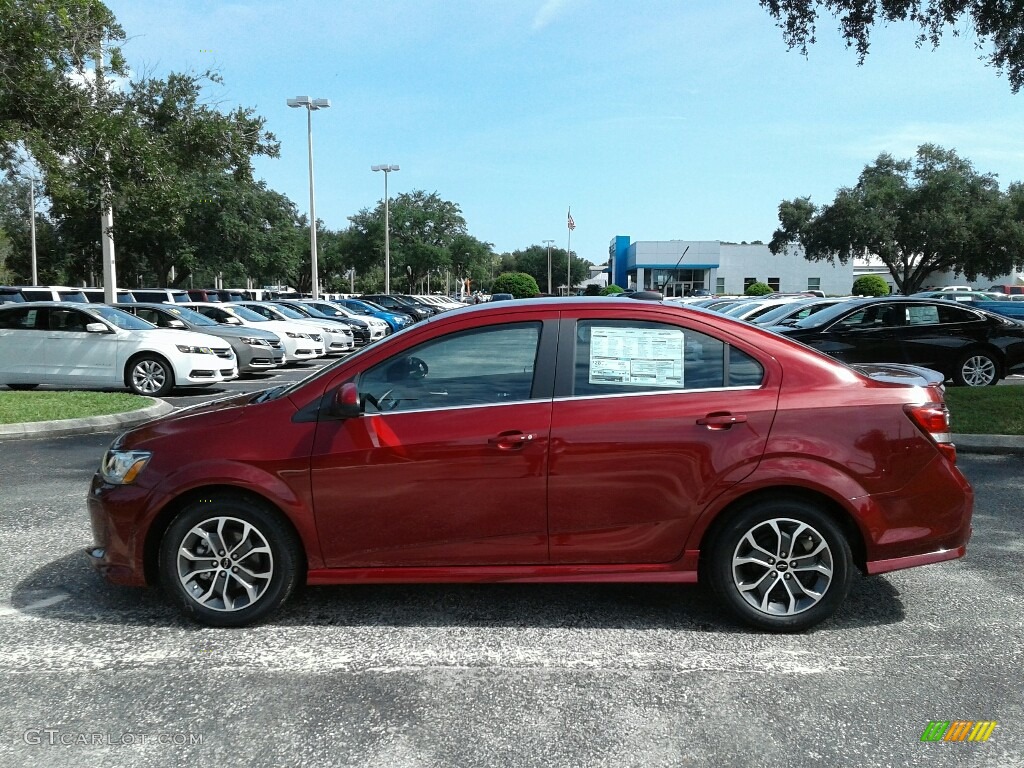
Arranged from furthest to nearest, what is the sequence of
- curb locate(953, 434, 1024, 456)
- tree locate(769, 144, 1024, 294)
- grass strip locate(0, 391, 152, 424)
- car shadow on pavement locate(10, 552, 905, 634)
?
tree locate(769, 144, 1024, 294), grass strip locate(0, 391, 152, 424), curb locate(953, 434, 1024, 456), car shadow on pavement locate(10, 552, 905, 634)

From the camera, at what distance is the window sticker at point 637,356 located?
4195mm

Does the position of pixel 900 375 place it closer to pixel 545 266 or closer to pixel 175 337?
pixel 175 337

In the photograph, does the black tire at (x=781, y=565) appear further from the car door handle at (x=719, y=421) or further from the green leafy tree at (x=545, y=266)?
the green leafy tree at (x=545, y=266)

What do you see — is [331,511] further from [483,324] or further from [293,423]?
[483,324]

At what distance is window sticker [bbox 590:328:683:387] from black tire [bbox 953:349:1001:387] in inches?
443

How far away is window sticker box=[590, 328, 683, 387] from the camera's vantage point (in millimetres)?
4195

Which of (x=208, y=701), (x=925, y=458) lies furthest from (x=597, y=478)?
(x=208, y=701)

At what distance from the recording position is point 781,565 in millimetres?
4113

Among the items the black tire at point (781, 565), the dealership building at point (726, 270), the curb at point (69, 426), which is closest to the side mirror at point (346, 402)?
the black tire at point (781, 565)

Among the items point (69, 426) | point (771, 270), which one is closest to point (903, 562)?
point (69, 426)

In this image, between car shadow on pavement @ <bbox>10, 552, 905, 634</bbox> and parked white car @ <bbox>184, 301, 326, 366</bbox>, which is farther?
parked white car @ <bbox>184, 301, 326, 366</bbox>

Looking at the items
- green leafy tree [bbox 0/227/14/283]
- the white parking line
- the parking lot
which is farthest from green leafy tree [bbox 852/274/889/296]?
green leafy tree [bbox 0/227/14/283]

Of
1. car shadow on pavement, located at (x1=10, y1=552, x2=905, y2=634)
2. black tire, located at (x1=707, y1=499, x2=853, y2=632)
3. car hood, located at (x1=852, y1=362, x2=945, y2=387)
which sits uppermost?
car hood, located at (x1=852, y1=362, x2=945, y2=387)

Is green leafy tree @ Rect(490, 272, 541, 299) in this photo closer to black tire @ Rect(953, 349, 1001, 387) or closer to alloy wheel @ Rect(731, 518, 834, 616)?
black tire @ Rect(953, 349, 1001, 387)
